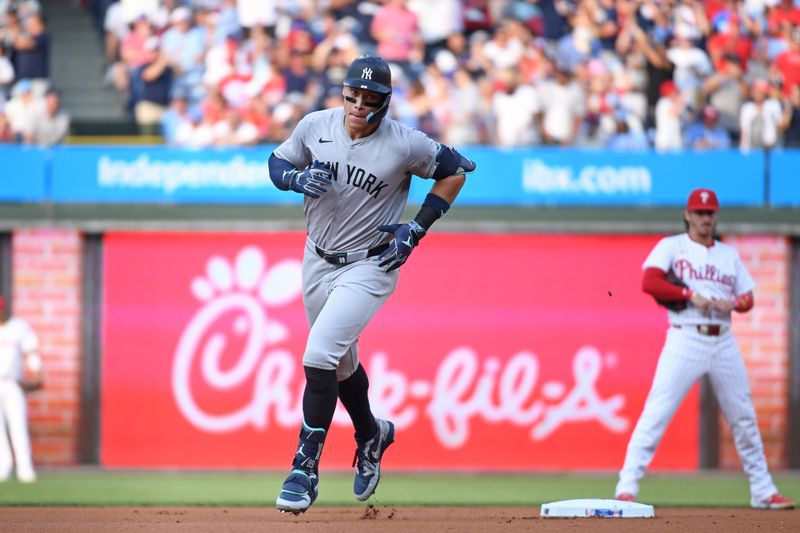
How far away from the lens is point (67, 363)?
47.8 feet

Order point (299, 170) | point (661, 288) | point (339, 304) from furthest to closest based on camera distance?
point (661, 288)
point (299, 170)
point (339, 304)

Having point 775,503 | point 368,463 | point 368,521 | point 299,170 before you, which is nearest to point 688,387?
point 775,503

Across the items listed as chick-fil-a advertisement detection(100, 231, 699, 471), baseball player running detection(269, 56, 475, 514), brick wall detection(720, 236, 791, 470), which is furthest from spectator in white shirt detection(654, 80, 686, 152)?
baseball player running detection(269, 56, 475, 514)

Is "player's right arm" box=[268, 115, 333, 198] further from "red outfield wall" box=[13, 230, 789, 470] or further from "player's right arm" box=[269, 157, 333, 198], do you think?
"red outfield wall" box=[13, 230, 789, 470]

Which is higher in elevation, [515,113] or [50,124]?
[515,113]

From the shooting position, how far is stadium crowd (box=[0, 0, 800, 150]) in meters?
14.5

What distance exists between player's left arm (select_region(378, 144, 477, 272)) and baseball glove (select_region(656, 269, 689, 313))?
8.24 feet

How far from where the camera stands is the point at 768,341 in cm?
1455

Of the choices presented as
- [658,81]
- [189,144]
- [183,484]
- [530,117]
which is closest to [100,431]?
[183,484]

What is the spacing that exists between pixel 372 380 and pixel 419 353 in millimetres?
588

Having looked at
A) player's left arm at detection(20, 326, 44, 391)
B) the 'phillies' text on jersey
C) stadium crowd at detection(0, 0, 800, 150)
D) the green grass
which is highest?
stadium crowd at detection(0, 0, 800, 150)

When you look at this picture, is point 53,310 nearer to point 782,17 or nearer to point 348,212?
point 348,212

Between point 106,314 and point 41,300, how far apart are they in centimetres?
70

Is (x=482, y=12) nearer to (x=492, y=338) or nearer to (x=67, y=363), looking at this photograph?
(x=492, y=338)
